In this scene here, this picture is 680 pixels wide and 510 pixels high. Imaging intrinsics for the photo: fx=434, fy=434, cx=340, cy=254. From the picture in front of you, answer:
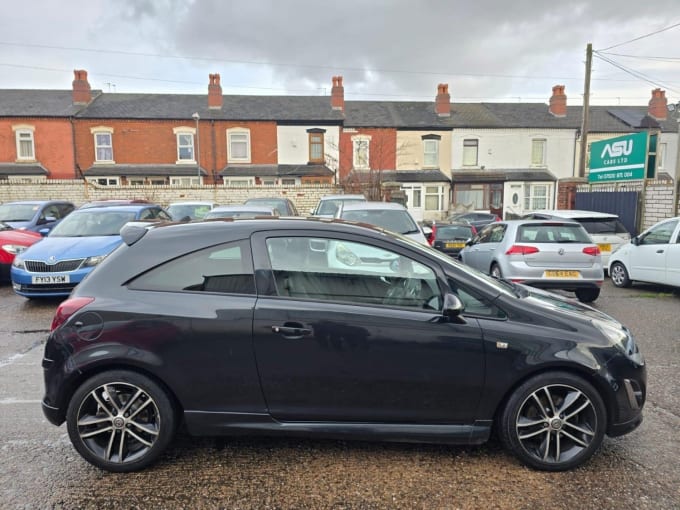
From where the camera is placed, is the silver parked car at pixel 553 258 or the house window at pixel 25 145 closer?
the silver parked car at pixel 553 258

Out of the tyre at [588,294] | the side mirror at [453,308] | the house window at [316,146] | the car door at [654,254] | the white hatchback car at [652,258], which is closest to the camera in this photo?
the side mirror at [453,308]

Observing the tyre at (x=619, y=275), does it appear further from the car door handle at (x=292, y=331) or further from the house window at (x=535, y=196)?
the house window at (x=535, y=196)

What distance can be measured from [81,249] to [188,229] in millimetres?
5032

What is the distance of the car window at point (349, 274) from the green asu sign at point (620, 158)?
Answer: 42.3ft

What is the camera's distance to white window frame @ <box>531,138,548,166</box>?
29.9 metres

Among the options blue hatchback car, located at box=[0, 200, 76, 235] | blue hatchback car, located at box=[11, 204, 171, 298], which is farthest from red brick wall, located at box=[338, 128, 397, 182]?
blue hatchback car, located at box=[11, 204, 171, 298]

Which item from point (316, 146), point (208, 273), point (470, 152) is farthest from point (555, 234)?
point (470, 152)

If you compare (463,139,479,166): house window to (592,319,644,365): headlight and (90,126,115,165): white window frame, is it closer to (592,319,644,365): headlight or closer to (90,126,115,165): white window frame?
(90,126,115,165): white window frame

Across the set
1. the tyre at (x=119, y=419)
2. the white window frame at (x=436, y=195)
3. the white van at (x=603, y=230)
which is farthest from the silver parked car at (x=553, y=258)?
the white window frame at (x=436, y=195)

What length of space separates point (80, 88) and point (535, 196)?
3116 centimetres

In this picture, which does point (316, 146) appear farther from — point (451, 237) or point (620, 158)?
point (620, 158)

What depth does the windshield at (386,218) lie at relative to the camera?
8039 millimetres

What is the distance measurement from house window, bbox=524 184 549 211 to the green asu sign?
1516cm

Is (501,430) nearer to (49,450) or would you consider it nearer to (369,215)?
(49,450)
